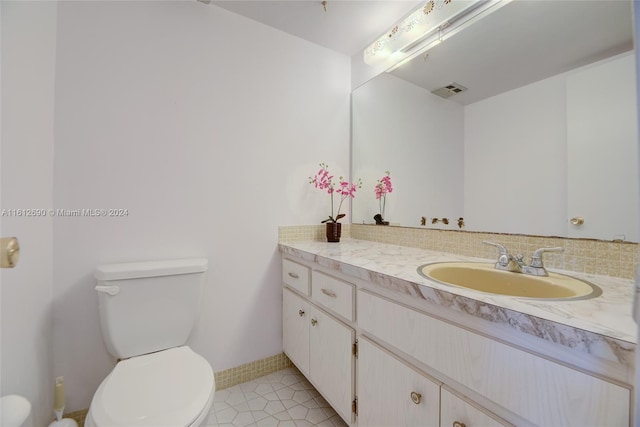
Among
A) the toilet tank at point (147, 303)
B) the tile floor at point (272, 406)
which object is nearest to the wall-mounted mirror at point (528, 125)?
the tile floor at point (272, 406)

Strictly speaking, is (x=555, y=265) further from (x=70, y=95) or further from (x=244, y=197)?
(x=70, y=95)

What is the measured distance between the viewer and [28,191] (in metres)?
1.01

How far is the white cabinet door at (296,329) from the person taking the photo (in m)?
1.42

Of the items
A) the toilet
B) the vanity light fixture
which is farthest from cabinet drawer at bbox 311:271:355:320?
the vanity light fixture

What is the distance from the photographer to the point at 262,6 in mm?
1520

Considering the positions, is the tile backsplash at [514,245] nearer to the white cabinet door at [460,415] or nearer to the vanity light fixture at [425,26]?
the white cabinet door at [460,415]

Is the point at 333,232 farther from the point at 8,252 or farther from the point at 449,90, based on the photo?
the point at 8,252

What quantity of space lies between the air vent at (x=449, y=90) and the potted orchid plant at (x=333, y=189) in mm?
753

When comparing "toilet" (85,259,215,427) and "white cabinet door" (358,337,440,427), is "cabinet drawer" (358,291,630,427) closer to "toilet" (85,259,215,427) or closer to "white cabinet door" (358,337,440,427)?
"white cabinet door" (358,337,440,427)

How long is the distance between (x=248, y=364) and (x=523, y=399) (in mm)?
1453

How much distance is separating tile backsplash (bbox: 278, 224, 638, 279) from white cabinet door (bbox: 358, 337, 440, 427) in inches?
26.7

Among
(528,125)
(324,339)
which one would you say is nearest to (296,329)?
(324,339)

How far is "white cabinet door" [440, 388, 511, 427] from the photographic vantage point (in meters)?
0.65

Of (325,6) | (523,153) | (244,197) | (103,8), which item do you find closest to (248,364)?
(244,197)
